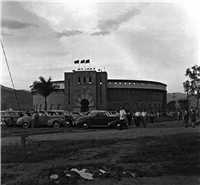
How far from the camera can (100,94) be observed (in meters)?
49.0

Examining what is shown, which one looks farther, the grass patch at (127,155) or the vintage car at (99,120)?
the vintage car at (99,120)

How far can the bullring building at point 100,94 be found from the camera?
158ft

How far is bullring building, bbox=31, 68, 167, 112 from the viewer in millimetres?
48188

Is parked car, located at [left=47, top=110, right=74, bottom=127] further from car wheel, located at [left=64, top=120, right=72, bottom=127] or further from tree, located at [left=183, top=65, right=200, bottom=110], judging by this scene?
tree, located at [left=183, top=65, right=200, bottom=110]

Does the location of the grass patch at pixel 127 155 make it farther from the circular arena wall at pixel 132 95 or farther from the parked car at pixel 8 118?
the circular arena wall at pixel 132 95

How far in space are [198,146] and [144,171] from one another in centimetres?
382

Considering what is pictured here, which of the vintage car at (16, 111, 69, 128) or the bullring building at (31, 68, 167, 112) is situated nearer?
the vintage car at (16, 111, 69, 128)

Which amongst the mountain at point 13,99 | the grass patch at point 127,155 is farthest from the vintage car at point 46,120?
the mountain at point 13,99

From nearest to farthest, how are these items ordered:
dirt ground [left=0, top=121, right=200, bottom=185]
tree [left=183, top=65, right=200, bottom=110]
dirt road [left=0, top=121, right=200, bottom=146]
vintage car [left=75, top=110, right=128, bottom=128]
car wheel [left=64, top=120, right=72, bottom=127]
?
dirt ground [left=0, top=121, right=200, bottom=185], dirt road [left=0, top=121, right=200, bottom=146], vintage car [left=75, top=110, right=128, bottom=128], car wheel [left=64, top=120, right=72, bottom=127], tree [left=183, top=65, right=200, bottom=110]

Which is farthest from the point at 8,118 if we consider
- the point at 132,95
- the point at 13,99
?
the point at 13,99

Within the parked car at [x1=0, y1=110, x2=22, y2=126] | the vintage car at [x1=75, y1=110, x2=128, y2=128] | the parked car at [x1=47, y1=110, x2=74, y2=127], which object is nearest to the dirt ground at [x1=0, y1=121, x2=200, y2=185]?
the vintage car at [x1=75, y1=110, x2=128, y2=128]

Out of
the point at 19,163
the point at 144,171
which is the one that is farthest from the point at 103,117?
the point at 144,171

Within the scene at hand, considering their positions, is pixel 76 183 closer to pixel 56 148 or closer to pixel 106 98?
pixel 56 148

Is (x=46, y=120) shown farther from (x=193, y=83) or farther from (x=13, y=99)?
(x=13, y=99)
